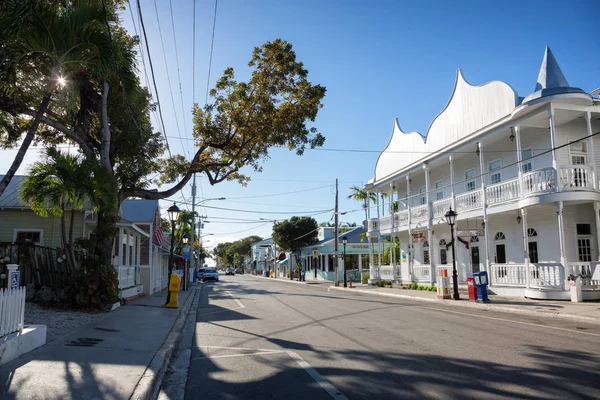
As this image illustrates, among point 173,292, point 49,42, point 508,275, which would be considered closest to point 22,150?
point 49,42

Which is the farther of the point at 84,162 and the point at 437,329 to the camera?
the point at 84,162

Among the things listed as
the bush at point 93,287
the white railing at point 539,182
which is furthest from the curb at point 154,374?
the white railing at point 539,182

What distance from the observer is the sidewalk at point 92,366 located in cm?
528

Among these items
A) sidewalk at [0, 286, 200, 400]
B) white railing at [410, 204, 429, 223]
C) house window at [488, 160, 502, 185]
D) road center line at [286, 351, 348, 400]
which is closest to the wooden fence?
sidewalk at [0, 286, 200, 400]

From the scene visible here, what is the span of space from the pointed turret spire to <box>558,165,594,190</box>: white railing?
353 cm

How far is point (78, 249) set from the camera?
1631cm

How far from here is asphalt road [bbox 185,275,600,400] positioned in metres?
5.63

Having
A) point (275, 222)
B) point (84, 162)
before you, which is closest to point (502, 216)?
point (84, 162)

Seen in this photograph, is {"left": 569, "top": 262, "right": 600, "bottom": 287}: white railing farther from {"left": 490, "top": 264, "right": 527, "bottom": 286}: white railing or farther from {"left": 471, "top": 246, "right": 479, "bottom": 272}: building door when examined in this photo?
{"left": 471, "top": 246, "right": 479, "bottom": 272}: building door

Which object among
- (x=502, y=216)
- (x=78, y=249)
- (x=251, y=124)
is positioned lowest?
(x=78, y=249)

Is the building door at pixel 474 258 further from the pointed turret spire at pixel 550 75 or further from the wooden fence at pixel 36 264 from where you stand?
the wooden fence at pixel 36 264

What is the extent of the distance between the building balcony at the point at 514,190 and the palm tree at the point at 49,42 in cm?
1591

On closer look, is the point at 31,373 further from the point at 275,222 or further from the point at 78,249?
the point at 275,222

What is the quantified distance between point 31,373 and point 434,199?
2522 centimetres
